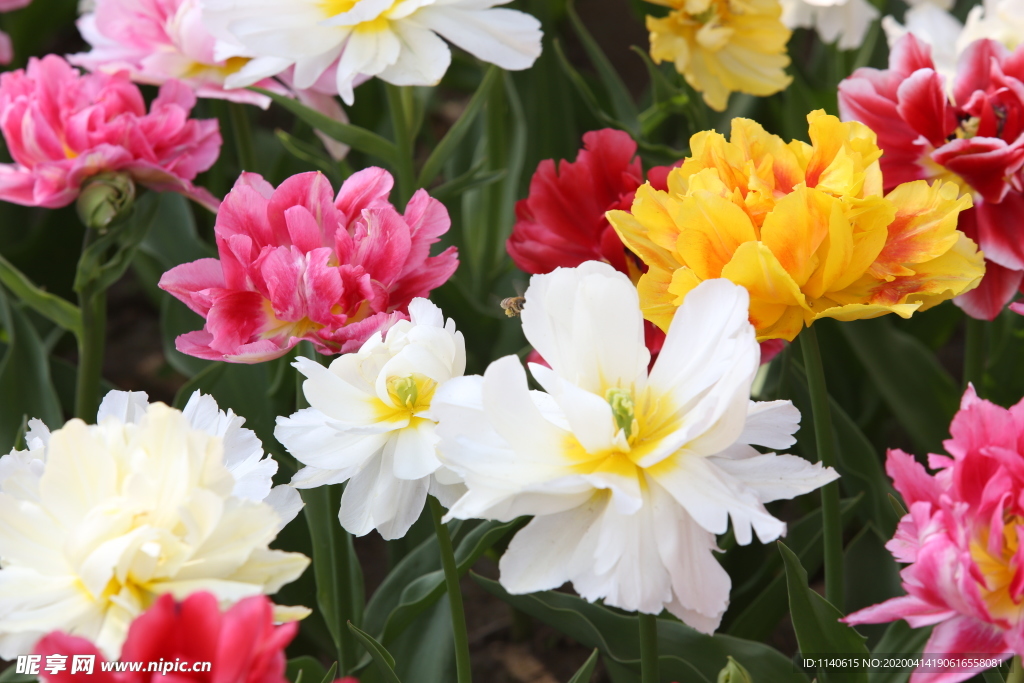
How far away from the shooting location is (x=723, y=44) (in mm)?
1099

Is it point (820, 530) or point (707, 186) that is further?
point (820, 530)

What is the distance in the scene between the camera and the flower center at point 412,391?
1.97ft

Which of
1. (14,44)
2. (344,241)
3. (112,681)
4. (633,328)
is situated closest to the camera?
(112,681)

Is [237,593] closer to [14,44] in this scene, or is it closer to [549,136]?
[549,136]

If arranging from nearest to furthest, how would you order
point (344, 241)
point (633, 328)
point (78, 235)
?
point (633, 328)
point (344, 241)
point (78, 235)

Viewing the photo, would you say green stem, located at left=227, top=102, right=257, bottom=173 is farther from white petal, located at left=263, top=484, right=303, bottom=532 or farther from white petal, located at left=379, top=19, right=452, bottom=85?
white petal, located at left=263, top=484, right=303, bottom=532

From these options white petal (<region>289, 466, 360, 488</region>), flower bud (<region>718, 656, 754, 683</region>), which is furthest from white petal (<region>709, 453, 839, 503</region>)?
white petal (<region>289, 466, 360, 488</region>)

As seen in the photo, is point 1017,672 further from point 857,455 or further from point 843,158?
point 857,455

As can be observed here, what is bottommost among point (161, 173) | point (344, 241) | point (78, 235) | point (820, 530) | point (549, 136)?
point (78, 235)

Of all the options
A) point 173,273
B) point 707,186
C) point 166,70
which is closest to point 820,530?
point 707,186

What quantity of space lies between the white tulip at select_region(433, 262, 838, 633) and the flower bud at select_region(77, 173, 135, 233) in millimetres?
583

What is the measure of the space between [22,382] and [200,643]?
0.80m

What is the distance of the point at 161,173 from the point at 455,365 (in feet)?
1.82

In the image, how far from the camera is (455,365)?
618 millimetres
